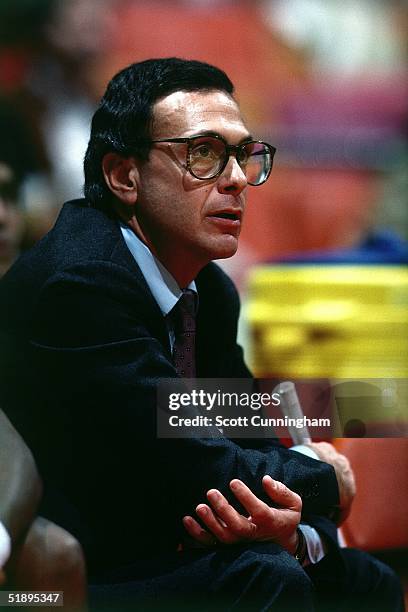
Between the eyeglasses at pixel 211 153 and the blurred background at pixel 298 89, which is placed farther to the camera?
the blurred background at pixel 298 89

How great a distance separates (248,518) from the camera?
1587 mm

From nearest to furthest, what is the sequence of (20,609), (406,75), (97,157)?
(20,609) → (97,157) → (406,75)

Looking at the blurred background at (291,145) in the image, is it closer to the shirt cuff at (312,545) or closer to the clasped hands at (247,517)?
the shirt cuff at (312,545)

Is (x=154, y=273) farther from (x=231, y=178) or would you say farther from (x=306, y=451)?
(x=306, y=451)

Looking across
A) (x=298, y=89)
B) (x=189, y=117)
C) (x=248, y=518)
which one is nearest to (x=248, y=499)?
(x=248, y=518)

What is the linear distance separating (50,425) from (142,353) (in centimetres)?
20

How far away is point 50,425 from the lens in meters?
1.65

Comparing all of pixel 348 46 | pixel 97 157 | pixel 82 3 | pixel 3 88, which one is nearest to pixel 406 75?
pixel 348 46

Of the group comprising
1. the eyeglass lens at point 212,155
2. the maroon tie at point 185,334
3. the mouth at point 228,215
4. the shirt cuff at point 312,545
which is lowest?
the shirt cuff at point 312,545

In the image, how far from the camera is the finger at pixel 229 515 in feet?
5.15

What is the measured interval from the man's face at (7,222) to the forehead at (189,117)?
64cm

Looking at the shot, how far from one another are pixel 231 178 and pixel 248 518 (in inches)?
21.7

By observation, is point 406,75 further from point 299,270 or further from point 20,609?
point 20,609

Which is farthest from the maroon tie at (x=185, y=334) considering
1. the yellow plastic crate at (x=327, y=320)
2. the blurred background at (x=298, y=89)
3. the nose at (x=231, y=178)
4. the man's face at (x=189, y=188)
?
the blurred background at (x=298, y=89)
